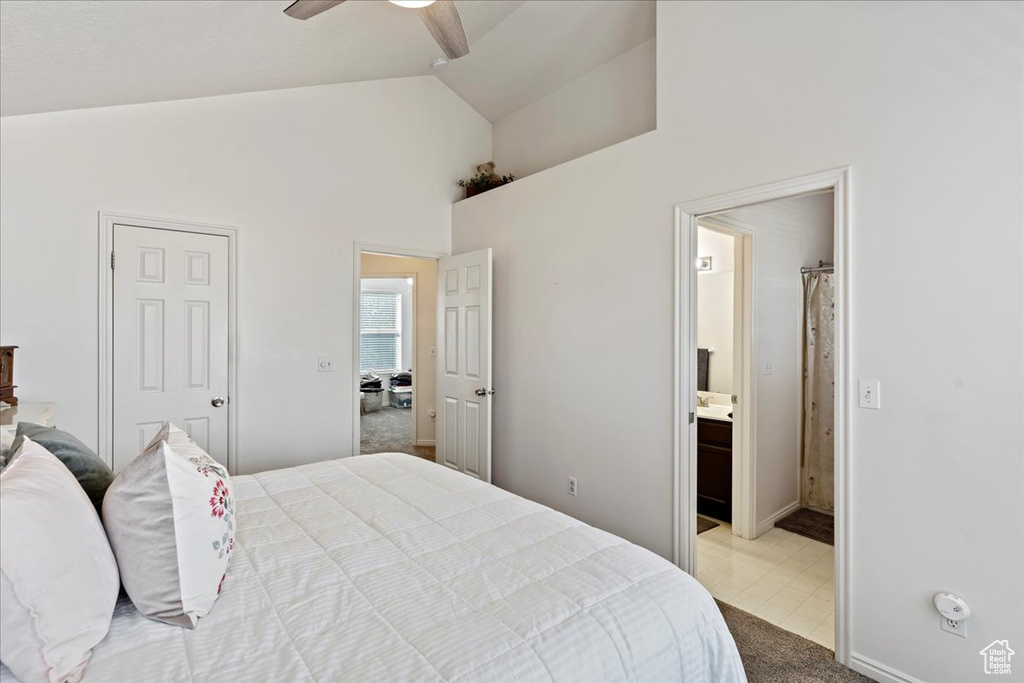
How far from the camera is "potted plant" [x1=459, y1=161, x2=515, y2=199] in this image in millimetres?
4066

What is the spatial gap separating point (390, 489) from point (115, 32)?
86.4 inches

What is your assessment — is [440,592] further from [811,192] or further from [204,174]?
[204,174]

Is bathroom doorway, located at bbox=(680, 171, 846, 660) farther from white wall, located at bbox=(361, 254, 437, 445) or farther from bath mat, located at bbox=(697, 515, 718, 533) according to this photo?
white wall, located at bbox=(361, 254, 437, 445)

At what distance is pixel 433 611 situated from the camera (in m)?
1.17

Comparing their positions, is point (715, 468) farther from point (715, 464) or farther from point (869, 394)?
point (869, 394)

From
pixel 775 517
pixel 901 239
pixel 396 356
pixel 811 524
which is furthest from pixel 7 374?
pixel 396 356

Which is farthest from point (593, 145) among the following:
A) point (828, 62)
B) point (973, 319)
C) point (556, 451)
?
point (973, 319)

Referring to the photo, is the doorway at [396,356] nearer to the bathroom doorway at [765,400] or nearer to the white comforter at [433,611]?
the white comforter at [433,611]

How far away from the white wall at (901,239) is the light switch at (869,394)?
0.10 feet

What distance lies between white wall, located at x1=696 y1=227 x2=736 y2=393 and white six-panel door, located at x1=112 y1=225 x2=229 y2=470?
11.6ft

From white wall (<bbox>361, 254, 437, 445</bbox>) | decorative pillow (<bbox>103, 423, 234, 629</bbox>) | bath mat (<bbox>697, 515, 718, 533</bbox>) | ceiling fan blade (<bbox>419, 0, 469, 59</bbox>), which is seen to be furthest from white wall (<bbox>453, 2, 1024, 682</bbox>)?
white wall (<bbox>361, 254, 437, 445</bbox>)

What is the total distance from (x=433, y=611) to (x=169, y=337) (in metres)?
2.79

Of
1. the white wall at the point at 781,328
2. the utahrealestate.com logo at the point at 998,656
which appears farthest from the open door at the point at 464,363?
the utahrealestate.com logo at the point at 998,656

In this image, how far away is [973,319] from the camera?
174 centimetres
